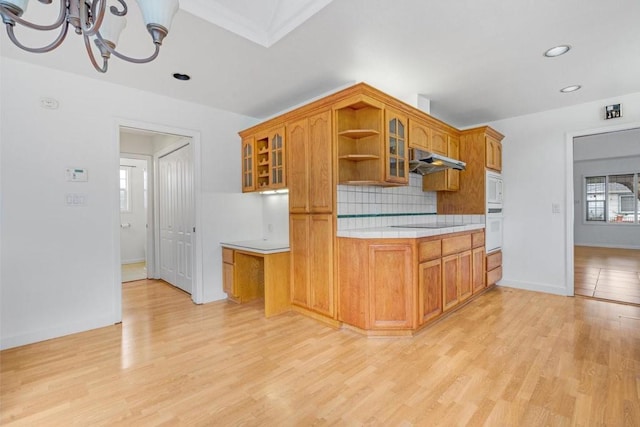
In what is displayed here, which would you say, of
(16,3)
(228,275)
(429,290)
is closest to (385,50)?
(429,290)

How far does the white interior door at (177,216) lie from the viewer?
405cm

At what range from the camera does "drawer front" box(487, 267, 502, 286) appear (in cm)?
405

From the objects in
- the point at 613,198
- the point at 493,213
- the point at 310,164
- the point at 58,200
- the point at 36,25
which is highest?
the point at 36,25

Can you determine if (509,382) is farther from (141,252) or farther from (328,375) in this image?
(141,252)

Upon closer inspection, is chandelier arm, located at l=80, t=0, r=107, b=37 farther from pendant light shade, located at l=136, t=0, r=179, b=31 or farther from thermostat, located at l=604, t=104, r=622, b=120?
thermostat, located at l=604, t=104, r=622, b=120

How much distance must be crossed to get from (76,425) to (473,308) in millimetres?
3563

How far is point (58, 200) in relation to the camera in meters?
2.84

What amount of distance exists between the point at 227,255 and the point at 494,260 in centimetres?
359

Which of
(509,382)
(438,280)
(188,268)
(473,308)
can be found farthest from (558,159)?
(188,268)

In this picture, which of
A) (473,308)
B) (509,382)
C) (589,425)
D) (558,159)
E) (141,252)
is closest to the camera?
(589,425)

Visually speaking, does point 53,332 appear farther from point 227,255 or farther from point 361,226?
point 361,226

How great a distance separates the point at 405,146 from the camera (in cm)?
322

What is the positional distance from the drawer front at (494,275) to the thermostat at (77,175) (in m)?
4.78

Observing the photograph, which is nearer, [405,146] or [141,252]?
[405,146]
